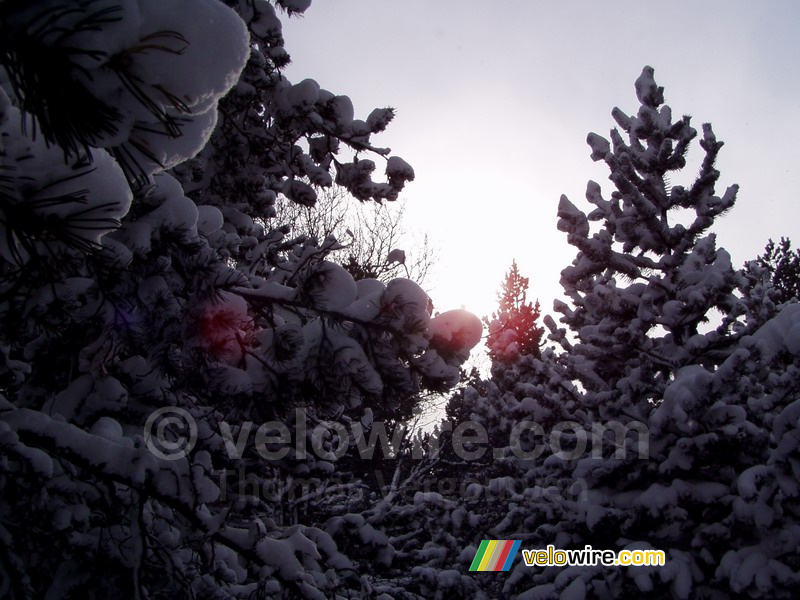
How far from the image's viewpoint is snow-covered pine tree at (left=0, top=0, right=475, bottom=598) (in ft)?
3.42

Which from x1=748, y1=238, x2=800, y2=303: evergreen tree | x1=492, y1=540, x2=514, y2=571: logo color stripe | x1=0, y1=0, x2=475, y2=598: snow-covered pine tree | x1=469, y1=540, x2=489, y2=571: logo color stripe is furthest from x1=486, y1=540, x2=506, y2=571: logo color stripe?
x1=748, y1=238, x2=800, y2=303: evergreen tree

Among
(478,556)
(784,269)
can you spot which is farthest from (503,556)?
(784,269)

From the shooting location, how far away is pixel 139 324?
2406 millimetres

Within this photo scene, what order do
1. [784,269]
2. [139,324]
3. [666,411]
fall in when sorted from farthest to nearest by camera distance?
[784,269]
[666,411]
[139,324]

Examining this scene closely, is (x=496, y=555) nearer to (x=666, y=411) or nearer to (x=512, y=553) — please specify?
(x=512, y=553)

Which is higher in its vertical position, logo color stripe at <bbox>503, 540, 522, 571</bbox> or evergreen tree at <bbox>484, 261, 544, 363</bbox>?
evergreen tree at <bbox>484, 261, 544, 363</bbox>

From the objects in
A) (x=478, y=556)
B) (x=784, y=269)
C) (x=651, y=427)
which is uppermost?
(x=784, y=269)

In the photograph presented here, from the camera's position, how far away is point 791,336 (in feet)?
15.4

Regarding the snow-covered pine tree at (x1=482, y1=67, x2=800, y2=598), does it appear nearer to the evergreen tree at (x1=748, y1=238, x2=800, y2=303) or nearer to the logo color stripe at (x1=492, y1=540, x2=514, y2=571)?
the logo color stripe at (x1=492, y1=540, x2=514, y2=571)

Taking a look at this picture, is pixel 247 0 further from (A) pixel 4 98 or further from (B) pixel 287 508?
(B) pixel 287 508

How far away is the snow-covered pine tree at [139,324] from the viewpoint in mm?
1043

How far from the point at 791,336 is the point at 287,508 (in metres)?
5.61

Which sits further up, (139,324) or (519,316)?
(519,316)

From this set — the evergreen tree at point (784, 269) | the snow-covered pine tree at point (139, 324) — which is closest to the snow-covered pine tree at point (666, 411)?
the snow-covered pine tree at point (139, 324)
